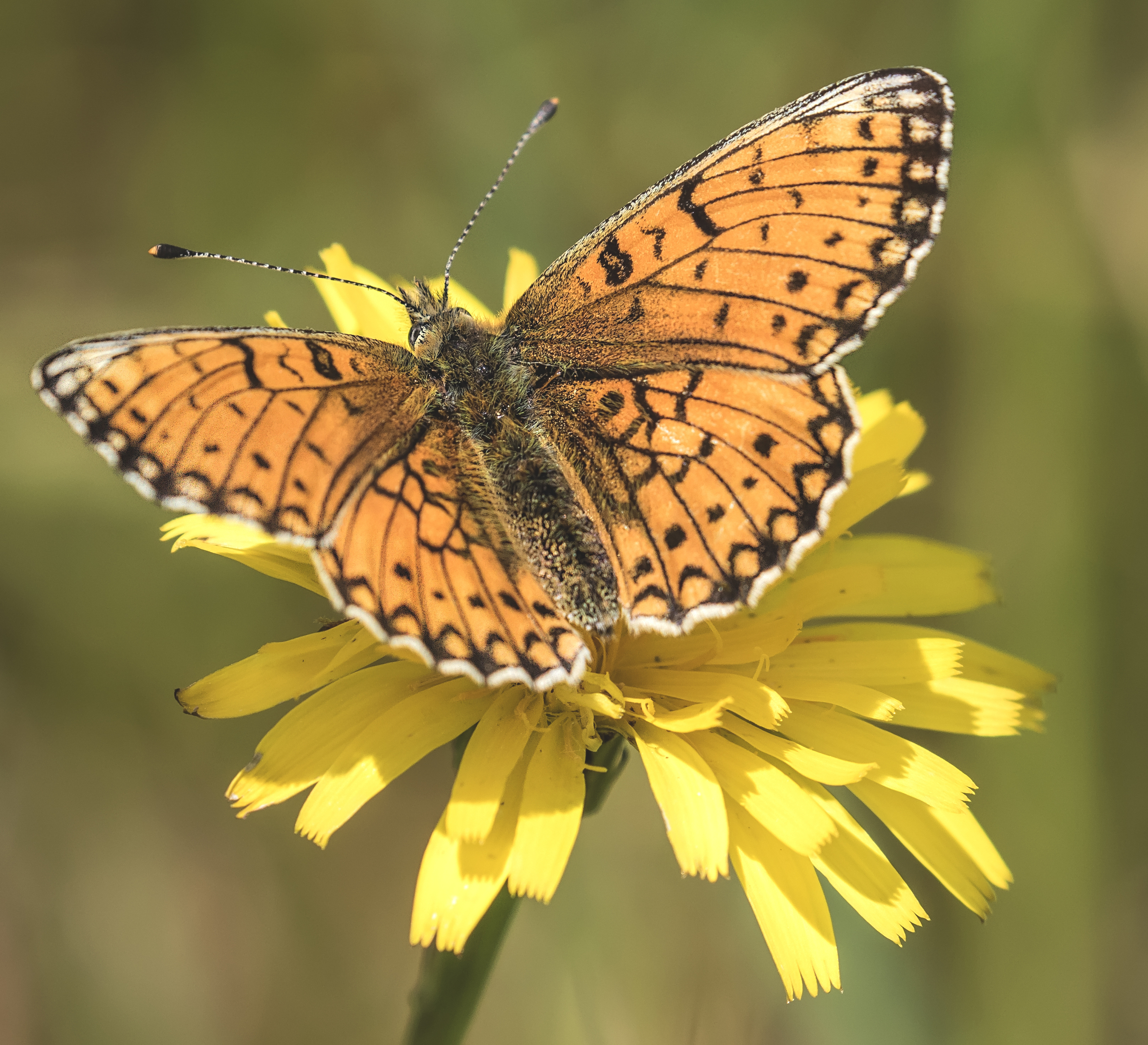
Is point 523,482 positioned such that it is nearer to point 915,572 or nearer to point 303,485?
point 303,485

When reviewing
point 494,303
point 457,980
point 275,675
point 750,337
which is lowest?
point 457,980

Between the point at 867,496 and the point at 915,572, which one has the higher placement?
the point at 867,496

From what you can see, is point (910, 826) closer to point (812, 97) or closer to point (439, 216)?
point (812, 97)

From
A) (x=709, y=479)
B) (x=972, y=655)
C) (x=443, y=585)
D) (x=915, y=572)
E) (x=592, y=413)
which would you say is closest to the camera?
(x=443, y=585)

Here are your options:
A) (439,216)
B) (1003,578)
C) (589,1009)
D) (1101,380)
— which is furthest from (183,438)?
(1101,380)

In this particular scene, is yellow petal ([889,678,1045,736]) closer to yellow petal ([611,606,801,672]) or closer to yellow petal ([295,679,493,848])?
yellow petal ([611,606,801,672])

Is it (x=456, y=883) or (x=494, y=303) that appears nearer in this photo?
(x=456, y=883)

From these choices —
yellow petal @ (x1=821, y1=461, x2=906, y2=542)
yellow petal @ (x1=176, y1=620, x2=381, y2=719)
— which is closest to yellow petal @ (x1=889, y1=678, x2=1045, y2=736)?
yellow petal @ (x1=821, y1=461, x2=906, y2=542)

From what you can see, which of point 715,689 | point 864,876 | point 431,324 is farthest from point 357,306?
point 864,876

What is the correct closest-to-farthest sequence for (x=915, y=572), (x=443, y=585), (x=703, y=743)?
(x=443, y=585), (x=703, y=743), (x=915, y=572)

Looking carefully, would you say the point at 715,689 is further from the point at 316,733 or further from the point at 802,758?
the point at 316,733
